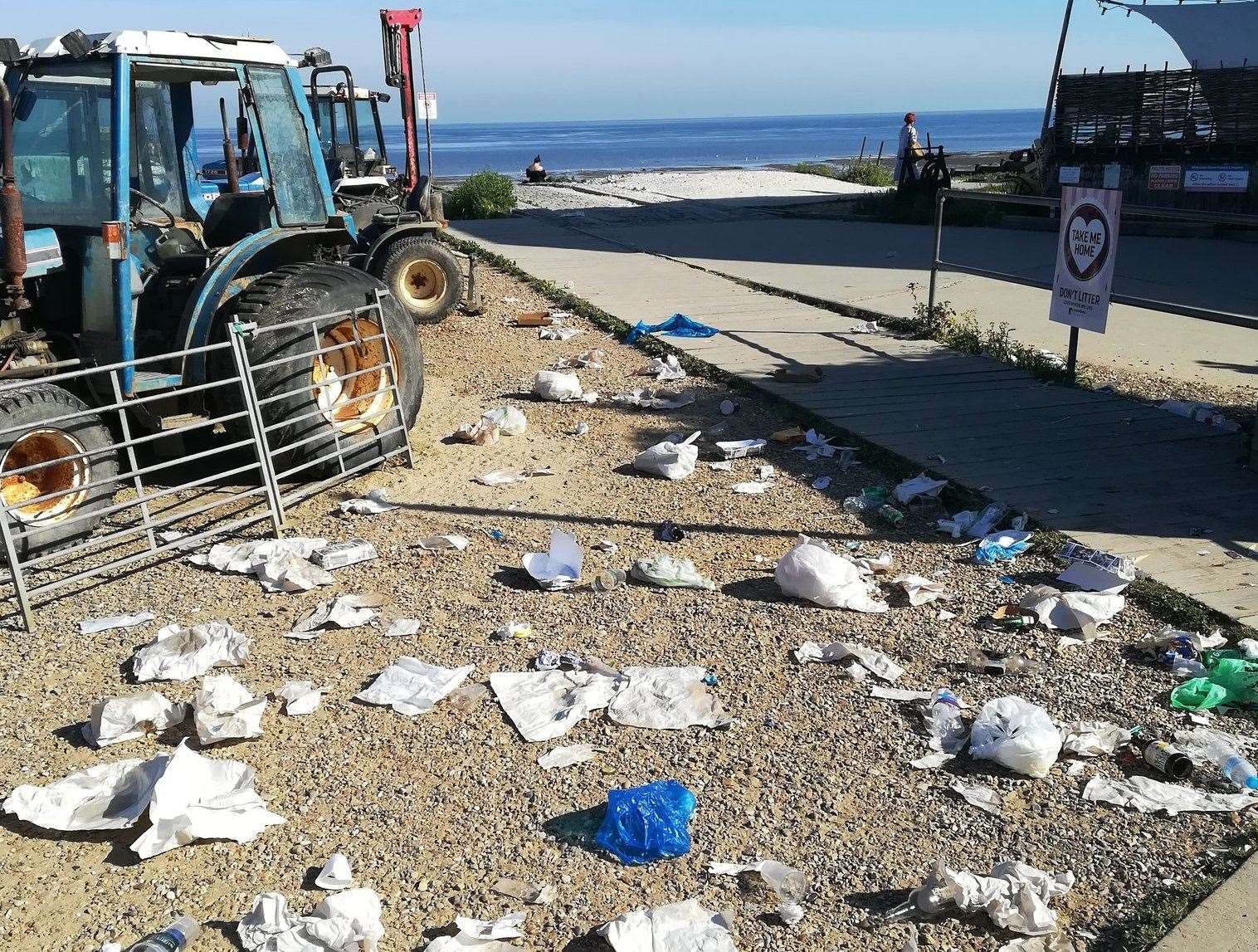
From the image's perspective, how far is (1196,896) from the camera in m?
2.97

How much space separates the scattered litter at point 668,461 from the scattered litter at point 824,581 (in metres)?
1.61

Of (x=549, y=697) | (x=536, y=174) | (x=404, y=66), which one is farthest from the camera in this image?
(x=536, y=174)

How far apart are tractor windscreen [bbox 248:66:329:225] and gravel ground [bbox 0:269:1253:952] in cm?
193

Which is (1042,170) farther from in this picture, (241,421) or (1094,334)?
(241,421)

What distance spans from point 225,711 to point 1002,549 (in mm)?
3439

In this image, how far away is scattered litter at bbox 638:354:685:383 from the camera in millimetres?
8664

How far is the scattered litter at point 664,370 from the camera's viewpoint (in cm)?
866

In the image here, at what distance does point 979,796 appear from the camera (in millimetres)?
3457

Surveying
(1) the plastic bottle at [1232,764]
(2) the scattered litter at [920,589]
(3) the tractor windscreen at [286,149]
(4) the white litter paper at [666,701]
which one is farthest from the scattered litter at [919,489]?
(3) the tractor windscreen at [286,149]

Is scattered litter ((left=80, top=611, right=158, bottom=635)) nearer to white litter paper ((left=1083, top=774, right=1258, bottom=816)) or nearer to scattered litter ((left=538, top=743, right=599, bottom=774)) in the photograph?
scattered litter ((left=538, top=743, right=599, bottom=774))

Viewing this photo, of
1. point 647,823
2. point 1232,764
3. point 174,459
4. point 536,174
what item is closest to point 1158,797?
point 1232,764

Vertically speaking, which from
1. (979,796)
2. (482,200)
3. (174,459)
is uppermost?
(482,200)

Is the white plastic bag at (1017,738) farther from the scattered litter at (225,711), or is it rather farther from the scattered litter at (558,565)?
the scattered litter at (225,711)

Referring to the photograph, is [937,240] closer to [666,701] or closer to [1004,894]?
[666,701]
